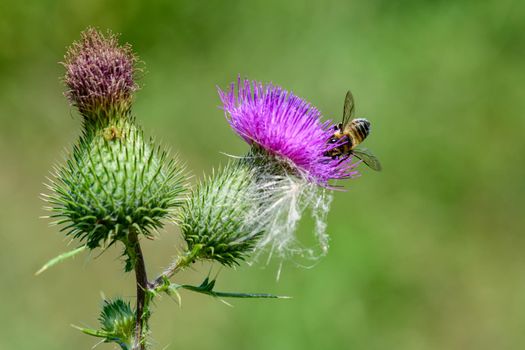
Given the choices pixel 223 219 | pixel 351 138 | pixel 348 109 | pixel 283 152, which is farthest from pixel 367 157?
pixel 223 219

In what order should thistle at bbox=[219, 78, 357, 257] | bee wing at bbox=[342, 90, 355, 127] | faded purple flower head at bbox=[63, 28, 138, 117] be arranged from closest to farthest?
faded purple flower head at bbox=[63, 28, 138, 117], thistle at bbox=[219, 78, 357, 257], bee wing at bbox=[342, 90, 355, 127]

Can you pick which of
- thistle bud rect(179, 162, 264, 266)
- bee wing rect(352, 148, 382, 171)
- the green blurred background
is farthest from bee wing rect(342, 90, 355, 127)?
the green blurred background

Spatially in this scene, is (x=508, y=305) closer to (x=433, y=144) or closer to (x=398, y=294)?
(x=398, y=294)

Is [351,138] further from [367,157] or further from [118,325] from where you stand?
[118,325]

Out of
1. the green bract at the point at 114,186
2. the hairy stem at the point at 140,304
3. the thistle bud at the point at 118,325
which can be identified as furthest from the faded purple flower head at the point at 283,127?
the thistle bud at the point at 118,325

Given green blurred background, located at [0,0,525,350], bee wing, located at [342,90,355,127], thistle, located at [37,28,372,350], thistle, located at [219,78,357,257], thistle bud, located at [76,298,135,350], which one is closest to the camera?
thistle bud, located at [76,298,135,350]

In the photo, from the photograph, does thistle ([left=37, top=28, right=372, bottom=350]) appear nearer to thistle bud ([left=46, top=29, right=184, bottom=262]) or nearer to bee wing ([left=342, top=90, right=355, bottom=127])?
thistle bud ([left=46, top=29, right=184, bottom=262])
